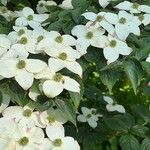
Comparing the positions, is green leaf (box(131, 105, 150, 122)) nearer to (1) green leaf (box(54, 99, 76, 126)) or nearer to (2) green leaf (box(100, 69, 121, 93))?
(2) green leaf (box(100, 69, 121, 93))

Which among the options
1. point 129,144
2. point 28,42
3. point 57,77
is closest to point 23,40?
point 28,42

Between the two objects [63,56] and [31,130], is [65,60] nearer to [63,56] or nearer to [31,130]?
[63,56]

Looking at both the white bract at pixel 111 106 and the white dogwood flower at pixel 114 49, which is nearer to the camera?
the white dogwood flower at pixel 114 49

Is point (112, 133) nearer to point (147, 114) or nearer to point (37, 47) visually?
point (147, 114)

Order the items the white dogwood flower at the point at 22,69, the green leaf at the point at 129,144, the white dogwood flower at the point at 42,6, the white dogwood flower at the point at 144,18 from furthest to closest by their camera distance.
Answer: the white dogwood flower at the point at 42,6
the green leaf at the point at 129,144
the white dogwood flower at the point at 144,18
the white dogwood flower at the point at 22,69

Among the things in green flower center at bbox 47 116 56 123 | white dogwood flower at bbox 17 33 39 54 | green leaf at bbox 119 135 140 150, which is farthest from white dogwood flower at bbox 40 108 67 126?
green leaf at bbox 119 135 140 150

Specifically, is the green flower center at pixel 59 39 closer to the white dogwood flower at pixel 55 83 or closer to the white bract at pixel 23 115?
the white dogwood flower at pixel 55 83

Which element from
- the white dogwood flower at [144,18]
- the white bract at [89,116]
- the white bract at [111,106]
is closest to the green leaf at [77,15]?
the white dogwood flower at [144,18]
